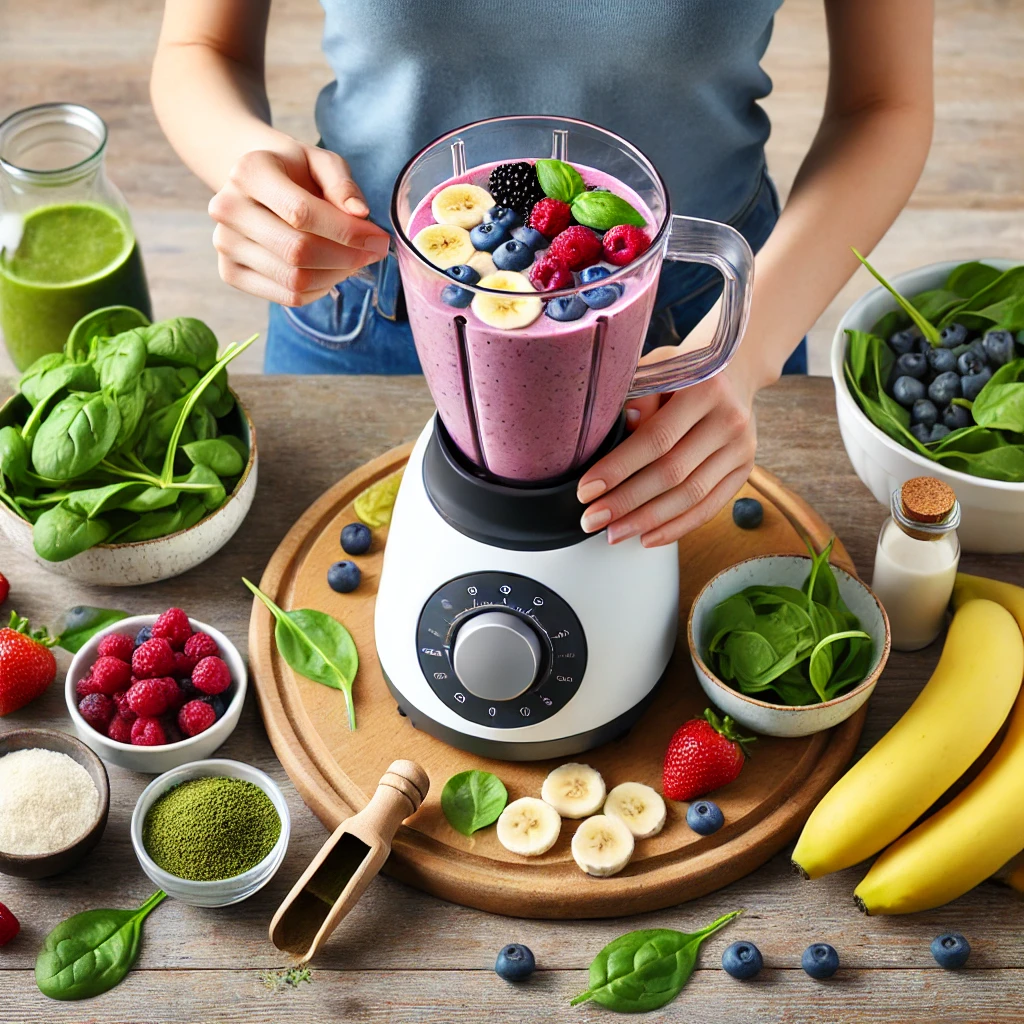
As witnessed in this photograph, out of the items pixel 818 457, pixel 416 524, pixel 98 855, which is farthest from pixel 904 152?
pixel 98 855

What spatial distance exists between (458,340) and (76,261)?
0.75 m

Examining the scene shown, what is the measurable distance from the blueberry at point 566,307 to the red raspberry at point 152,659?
0.52 metres

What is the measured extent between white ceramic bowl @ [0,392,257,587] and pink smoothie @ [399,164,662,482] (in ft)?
1.12

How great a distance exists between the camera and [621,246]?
34.6 inches

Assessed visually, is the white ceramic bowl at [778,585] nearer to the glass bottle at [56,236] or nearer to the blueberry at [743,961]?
the blueberry at [743,961]

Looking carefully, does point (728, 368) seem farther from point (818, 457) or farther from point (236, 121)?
point (236, 121)

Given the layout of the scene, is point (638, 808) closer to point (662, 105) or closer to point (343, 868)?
point (343, 868)

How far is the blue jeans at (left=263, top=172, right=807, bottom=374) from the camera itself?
1.57 meters

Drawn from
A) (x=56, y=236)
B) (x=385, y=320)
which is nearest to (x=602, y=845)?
(x=385, y=320)

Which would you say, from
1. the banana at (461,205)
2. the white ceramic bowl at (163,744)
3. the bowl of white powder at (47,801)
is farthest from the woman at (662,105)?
the bowl of white powder at (47,801)

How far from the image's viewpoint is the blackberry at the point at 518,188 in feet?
3.02

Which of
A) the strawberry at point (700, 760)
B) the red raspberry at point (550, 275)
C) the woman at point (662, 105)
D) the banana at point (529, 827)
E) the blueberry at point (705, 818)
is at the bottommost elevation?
the banana at point (529, 827)

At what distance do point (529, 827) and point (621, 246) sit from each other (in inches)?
20.2

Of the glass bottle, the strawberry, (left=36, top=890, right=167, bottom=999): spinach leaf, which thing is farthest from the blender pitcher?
the glass bottle
